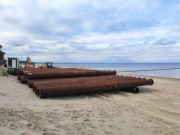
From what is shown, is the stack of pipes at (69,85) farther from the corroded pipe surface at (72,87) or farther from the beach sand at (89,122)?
the beach sand at (89,122)

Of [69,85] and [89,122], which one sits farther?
[69,85]

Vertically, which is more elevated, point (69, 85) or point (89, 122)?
point (69, 85)

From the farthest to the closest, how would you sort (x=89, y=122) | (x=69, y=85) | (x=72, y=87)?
(x=69, y=85)
(x=72, y=87)
(x=89, y=122)

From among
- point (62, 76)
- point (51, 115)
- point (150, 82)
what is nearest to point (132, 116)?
point (51, 115)

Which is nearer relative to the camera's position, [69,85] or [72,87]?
[72,87]

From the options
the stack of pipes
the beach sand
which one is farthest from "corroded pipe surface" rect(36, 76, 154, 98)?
the beach sand

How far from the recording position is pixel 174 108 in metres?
6.11

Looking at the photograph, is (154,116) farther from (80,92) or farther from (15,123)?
(15,123)

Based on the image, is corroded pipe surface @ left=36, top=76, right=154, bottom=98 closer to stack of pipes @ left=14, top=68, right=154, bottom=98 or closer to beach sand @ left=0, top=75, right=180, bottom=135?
stack of pipes @ left=14, top=68, right=154, bottom=98

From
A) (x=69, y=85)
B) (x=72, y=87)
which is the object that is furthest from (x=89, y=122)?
(x=69, y=85)

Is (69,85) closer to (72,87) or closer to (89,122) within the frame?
(72,87)

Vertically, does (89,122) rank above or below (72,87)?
below

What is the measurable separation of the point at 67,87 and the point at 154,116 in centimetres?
361

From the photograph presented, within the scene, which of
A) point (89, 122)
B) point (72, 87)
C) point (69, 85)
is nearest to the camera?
point (89, 122)
